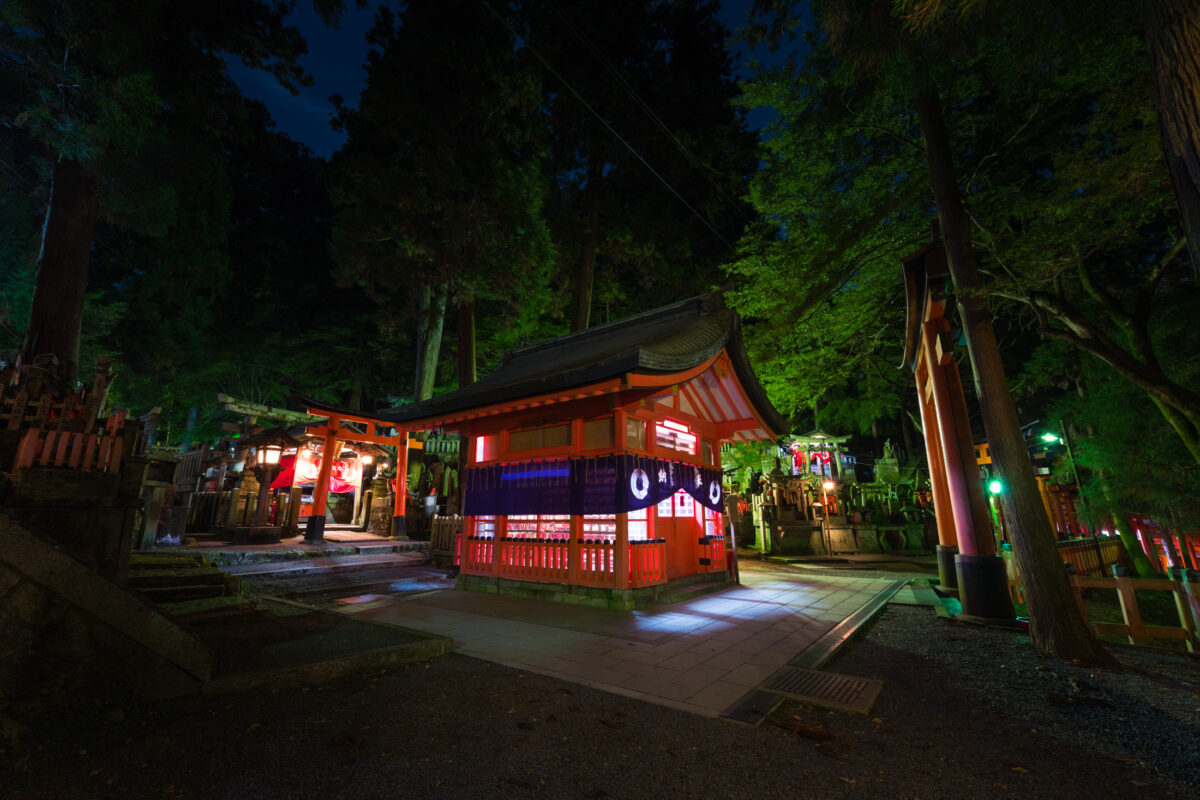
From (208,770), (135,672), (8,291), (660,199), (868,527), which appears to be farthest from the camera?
(868,527)

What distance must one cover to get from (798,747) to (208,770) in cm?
364

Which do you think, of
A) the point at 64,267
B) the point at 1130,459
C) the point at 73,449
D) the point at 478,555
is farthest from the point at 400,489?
the point at 1130,459

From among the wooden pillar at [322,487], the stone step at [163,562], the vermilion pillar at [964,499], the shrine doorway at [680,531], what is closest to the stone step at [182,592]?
the stone step at [163,562]

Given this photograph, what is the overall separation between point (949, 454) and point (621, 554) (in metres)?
5.74

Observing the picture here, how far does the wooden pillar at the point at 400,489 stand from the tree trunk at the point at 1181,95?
58.6 feet

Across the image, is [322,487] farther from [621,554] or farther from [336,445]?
[621,554]

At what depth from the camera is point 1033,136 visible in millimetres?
9680

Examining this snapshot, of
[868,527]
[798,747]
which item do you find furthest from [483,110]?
[868,527]

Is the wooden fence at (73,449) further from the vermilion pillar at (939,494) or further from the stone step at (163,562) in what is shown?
the vermilion pillar at (939,494)

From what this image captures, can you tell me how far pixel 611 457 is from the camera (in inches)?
312

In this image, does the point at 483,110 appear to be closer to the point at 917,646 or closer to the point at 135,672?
the point at 135,672

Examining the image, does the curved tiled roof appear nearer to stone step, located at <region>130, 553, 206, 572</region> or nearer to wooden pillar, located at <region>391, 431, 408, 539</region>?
stone step, located at <region>130, 553, 206, 572</region>

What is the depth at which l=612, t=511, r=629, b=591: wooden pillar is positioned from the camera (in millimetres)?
7637

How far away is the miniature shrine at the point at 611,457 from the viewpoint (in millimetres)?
7781
